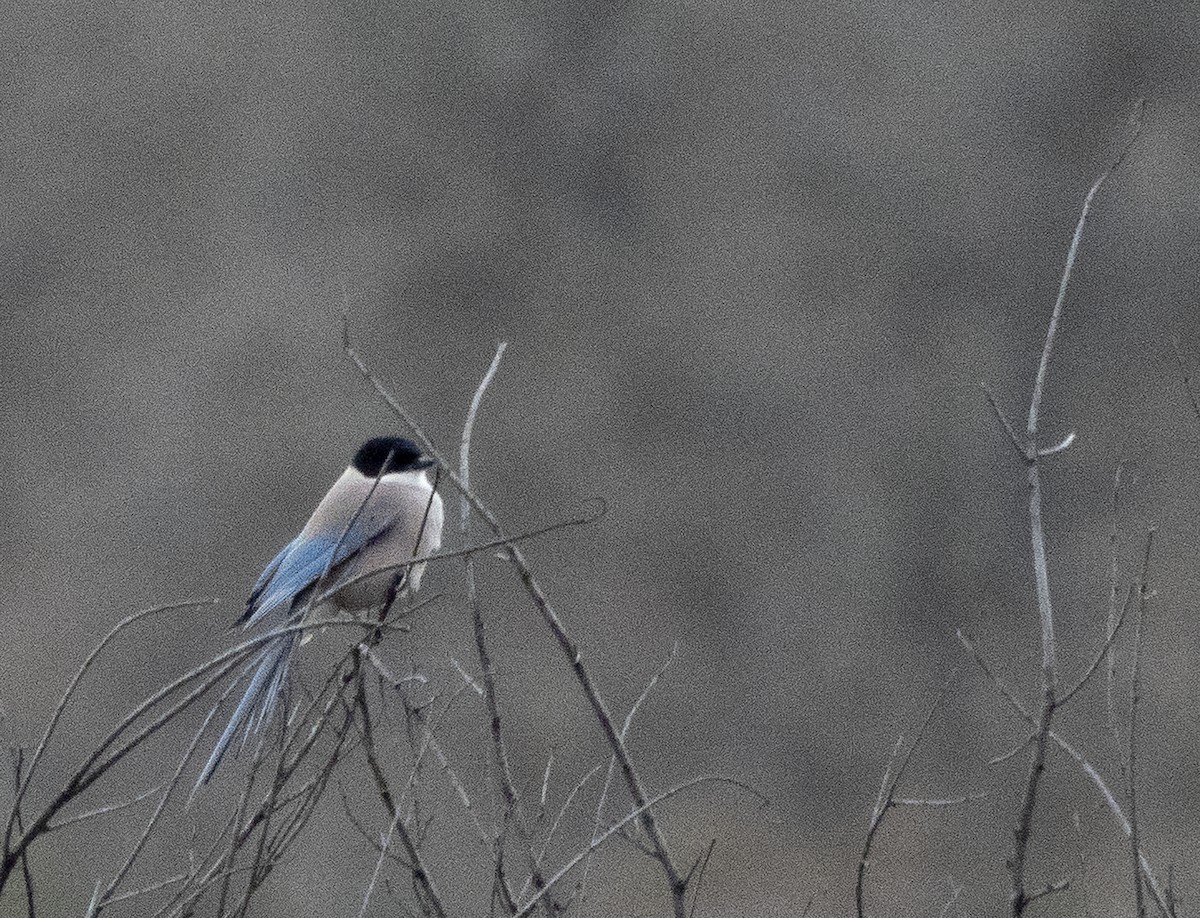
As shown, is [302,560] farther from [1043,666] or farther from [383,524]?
[1043,666]

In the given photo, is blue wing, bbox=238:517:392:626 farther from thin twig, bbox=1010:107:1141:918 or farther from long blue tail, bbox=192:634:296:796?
thin twig, bbox=1010:107:1141:918

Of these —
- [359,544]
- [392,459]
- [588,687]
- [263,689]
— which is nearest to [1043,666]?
[588,687]

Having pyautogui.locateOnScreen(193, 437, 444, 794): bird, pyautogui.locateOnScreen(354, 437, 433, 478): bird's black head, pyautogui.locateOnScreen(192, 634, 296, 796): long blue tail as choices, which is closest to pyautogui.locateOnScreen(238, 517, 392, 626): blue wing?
pyautogui.locateOnScreen(193, 437, 444, 794): bird

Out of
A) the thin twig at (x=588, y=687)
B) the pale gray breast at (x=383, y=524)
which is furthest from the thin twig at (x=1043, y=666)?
the pale gray breast at (x=383, y=524)

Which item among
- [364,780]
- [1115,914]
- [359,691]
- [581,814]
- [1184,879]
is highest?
[359,691]

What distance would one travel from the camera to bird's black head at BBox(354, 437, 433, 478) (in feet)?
13.4

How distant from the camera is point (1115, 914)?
898 centimetres

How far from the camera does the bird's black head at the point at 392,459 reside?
4.10m

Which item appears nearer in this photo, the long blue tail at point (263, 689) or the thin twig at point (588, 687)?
the thin twig at point (588, 687)

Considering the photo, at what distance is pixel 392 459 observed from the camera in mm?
4062

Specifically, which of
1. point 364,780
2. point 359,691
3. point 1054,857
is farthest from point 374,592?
point 1054,857

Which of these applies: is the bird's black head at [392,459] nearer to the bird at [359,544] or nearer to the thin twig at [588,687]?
the bird at [359,544]

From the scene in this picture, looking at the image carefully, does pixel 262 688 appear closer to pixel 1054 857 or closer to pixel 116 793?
pixel 116 793

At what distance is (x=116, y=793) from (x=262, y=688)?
6612 mm
